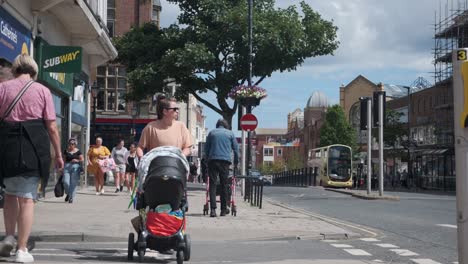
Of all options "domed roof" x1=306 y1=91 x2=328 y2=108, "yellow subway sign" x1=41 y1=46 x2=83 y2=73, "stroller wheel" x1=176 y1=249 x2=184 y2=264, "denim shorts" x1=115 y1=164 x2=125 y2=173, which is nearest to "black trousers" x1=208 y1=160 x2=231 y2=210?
"yellow subway sign" x1=41 y1=46 x2=83 y2=73

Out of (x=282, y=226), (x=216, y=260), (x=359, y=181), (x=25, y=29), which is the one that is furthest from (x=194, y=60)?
(x=359, y=181)

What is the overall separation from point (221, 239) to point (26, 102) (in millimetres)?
4525

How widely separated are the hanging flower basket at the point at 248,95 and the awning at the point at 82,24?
469 centimetres

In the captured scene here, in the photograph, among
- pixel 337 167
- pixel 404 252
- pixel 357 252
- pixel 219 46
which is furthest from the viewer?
pixel 337 167

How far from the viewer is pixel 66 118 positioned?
22188 mm

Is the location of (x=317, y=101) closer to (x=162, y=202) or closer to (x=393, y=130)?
(x=393, y=130)

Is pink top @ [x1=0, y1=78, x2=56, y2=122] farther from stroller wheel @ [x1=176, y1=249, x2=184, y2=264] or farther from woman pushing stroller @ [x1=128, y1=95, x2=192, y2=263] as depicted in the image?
stroller wheel @ [x1=176, y1=249, x2=184, y2=264]

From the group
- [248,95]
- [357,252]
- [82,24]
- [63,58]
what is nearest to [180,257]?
[357,252]

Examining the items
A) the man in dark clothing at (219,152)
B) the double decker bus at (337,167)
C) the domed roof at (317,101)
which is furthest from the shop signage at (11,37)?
the domed roof at (317,101)

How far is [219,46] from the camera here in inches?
1163

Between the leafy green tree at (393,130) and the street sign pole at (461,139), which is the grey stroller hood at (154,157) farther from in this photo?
the leafy green tree at (393,130)

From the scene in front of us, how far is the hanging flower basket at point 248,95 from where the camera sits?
2405 cm

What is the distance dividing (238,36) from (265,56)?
1.35m

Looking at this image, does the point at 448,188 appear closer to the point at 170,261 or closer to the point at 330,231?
the point at 330,231
